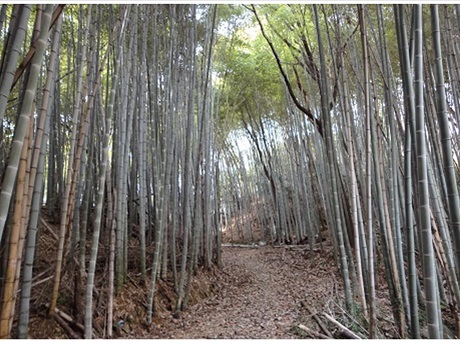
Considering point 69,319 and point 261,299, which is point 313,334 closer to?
point 261,299

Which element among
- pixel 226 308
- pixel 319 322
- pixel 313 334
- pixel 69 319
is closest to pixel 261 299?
pixel 226 308

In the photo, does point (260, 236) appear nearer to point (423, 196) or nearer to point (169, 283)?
point (169, 283)

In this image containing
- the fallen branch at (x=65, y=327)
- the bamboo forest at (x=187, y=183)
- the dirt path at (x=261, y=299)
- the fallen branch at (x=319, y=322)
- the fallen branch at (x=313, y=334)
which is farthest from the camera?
the dirt path at (x=261, y=299)

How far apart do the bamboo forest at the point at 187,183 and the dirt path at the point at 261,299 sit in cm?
3

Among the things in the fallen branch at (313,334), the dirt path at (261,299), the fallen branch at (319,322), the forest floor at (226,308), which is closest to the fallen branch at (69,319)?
the forest floor at (226,308)

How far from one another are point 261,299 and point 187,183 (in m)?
1.53

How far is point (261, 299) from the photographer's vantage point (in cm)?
366

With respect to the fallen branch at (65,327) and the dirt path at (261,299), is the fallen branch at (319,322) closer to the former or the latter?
the dirt path at (261,299)

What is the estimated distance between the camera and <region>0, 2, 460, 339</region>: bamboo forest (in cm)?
146

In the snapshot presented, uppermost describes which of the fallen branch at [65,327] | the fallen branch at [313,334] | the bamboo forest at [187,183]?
the bamboo forest at [187,183]

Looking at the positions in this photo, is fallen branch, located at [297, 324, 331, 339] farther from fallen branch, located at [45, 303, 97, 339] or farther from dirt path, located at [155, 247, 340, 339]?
fallen branch, located at [45, 303, 97, 339]

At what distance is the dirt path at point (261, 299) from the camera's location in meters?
2.54

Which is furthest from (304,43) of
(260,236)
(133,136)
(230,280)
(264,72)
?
(260,236)
